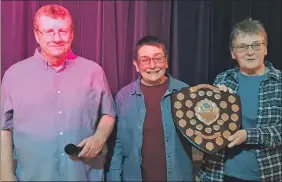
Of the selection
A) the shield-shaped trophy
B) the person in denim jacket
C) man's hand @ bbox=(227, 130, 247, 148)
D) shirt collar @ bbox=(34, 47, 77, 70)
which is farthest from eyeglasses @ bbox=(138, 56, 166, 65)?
man's hand @ bbox=(227, 130, 247, 148)

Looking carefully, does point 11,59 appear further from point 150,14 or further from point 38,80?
point 150,14

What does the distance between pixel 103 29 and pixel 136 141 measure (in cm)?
45

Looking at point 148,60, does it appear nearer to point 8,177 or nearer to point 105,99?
point 105,99

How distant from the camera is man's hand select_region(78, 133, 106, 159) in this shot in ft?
5.06

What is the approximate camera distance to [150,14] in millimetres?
1746

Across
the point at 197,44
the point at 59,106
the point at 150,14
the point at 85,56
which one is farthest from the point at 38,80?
the point at 197,44

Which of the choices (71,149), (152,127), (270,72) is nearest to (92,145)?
(71,149)

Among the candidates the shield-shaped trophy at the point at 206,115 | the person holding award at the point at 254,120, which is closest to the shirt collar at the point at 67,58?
the shield-shaped trophy at the point at 206,115

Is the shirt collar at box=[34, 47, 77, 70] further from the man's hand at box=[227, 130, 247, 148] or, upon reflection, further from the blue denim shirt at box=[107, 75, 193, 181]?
the man's hand at box=[227, 130, 247, 148]

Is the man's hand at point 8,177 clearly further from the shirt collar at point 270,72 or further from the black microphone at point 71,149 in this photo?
the shirt collar at point 270,72

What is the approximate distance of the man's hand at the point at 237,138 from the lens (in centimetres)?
152

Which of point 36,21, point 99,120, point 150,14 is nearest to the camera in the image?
point 36,21

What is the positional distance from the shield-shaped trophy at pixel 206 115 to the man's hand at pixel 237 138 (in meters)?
0.01

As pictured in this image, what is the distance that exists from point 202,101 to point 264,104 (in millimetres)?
212
